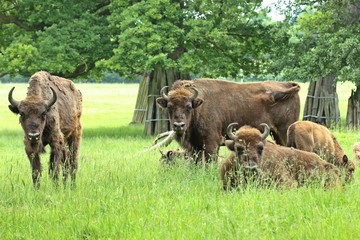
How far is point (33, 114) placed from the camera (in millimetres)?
10727

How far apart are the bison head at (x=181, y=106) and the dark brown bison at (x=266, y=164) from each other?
2052 millimetres

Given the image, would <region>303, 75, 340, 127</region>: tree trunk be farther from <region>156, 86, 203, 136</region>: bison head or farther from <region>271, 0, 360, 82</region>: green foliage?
<region>156, 86, 203, 136</region>: bison head

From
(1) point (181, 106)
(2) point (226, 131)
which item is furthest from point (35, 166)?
(2) point (226, 131)

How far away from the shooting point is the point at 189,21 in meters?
26.3

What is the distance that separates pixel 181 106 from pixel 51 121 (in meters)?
2.56

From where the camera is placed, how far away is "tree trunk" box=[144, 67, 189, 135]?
28.6 meters

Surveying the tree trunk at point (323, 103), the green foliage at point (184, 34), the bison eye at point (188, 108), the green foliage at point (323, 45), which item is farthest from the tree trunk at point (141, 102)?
the bison eye at point (188, 108)

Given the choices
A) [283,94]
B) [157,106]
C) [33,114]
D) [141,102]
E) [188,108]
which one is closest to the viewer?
[33,114]

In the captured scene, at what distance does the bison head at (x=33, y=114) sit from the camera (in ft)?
34.8

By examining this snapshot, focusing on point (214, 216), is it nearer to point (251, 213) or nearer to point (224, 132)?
point (251, 213)

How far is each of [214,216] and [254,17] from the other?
20731mm

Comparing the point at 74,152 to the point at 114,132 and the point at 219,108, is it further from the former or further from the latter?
the point at 114,132

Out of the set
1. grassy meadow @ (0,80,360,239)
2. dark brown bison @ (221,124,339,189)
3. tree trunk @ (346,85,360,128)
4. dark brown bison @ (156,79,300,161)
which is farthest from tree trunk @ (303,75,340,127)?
dark brown bison @ (221,124,339,189)

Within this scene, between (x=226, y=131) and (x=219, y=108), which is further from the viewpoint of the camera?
(x=219, y=108)
